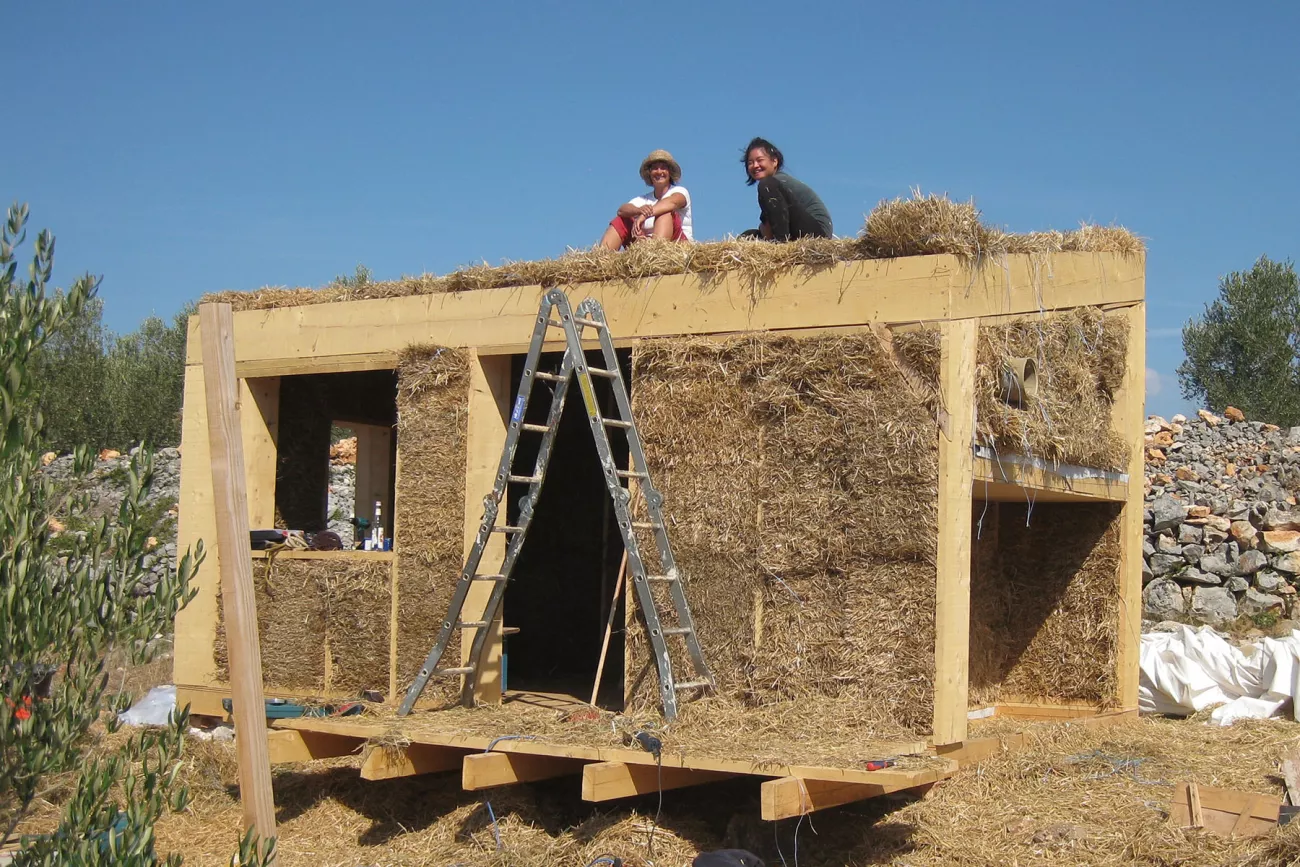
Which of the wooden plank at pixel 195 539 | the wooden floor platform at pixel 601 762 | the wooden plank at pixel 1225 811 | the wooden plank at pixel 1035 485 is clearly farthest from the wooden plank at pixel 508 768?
the wooden plank at pixel 195 539

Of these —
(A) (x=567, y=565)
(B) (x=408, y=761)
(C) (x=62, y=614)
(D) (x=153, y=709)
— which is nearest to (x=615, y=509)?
(B) (x=408, y=761)

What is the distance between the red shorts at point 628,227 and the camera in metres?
9.38

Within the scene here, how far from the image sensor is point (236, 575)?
514 centimetres

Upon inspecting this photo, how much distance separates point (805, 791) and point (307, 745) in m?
3.54

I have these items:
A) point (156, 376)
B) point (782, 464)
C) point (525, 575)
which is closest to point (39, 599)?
point (782, 464)

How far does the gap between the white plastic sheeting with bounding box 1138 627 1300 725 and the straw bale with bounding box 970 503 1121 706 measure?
1.48m

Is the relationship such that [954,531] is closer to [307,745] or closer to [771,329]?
[771,329]

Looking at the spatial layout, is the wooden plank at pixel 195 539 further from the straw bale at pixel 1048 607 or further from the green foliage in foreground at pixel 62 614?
the straw bale at pixel 1048 607

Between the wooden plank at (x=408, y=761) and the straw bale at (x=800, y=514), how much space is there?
47.4 inches

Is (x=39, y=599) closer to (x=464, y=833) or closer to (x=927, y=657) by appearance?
(x=464, y=833)

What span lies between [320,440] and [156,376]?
70.7ft

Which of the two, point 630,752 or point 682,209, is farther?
point 682,209

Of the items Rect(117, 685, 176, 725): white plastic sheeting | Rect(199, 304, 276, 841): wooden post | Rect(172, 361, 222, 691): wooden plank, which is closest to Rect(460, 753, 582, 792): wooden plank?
Rect(199, 304, 276, 841): wooden post

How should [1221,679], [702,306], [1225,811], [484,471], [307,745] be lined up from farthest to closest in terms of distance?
[1221,679], [484,471], [702,306], [307,745], [1225,811]
